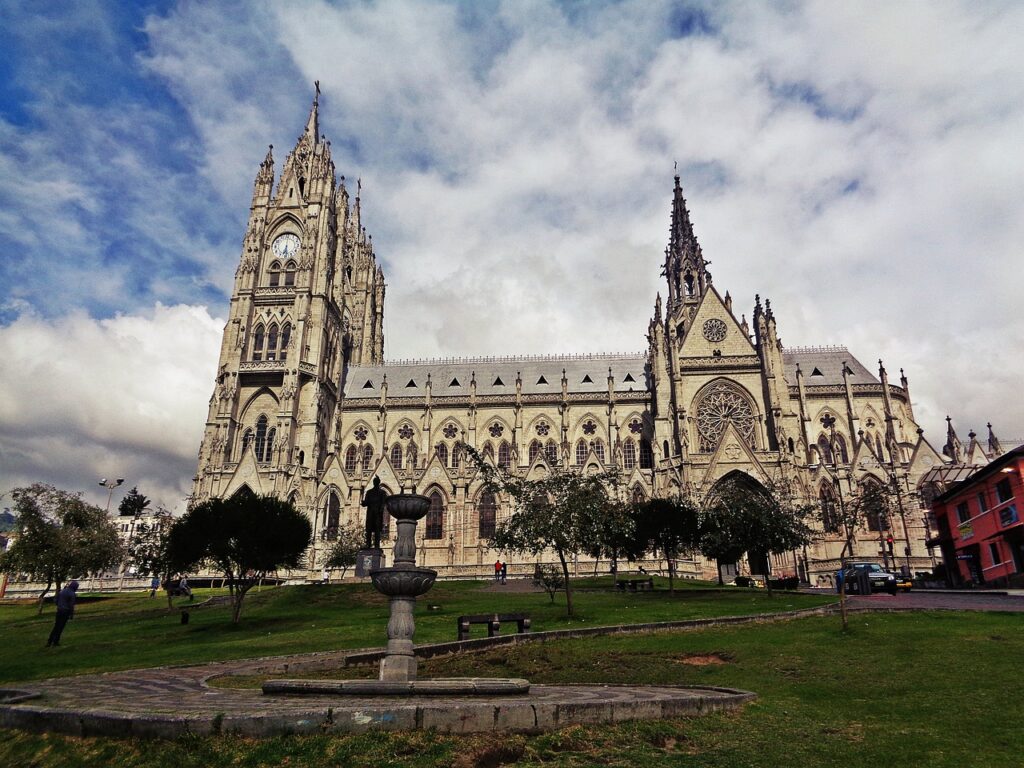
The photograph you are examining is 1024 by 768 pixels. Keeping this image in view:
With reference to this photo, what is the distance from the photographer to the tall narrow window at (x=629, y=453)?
6462 centimetres

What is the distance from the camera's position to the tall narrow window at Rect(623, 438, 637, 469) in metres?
64.6

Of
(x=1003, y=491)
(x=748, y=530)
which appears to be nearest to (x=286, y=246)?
(x=748, y=530)

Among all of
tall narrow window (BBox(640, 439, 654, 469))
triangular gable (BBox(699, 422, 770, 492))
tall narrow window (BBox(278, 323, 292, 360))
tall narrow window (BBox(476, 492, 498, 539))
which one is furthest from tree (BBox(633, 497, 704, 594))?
tall narrow window (BBox(278, 323, 292, 360))

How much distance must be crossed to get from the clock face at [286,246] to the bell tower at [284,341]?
0.10 m

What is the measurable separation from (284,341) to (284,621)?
40.8 m

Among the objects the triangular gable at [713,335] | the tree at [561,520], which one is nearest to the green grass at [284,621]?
the tree at [561,520]

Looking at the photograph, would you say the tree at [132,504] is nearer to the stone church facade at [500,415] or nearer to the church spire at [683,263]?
the stone church facade at [500,415]

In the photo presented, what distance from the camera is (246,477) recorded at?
58.6 metres

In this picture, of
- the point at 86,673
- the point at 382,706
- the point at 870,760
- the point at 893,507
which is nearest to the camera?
the point at 870,760

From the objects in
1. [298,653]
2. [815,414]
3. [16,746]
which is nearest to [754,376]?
[815,414]

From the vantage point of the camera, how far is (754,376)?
61.7 metres

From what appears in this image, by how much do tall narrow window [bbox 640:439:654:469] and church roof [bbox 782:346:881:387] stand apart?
14.7 m

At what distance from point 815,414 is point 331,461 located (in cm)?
4482

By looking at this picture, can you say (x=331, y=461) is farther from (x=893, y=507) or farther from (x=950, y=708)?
(x=950, y=708)
